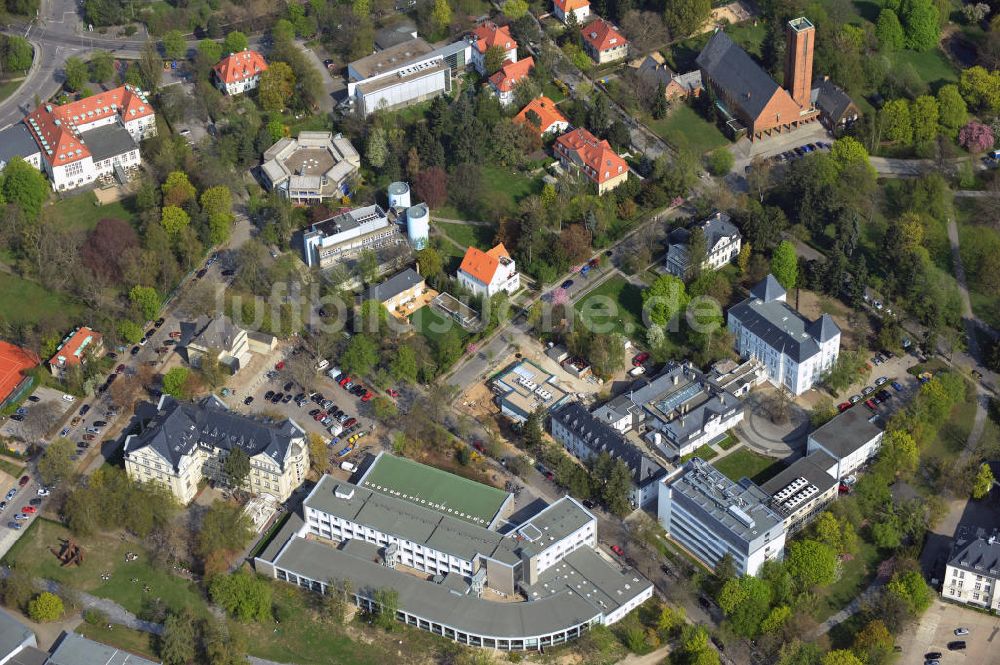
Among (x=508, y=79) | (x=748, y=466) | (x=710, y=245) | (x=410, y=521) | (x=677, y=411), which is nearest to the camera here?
(x=410, y=521)

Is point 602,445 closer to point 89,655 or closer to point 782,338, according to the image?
point 782,338

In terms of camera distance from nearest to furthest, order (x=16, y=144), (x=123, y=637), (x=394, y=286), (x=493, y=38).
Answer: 1. (x=123, y=637)
2. (x=394, y=286)
3. (x=16, y=144)
4. (x=493, y=38)

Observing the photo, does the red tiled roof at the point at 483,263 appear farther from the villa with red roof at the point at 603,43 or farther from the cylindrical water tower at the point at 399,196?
the villa with red roof at the point at 603,43

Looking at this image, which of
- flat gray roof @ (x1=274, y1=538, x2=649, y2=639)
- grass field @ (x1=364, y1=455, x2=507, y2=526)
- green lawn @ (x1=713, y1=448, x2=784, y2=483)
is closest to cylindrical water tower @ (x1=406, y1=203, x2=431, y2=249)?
grass field @ (x1=364, y1=455, x2=507, y2=526)

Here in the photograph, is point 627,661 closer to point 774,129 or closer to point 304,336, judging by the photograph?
point 304,336

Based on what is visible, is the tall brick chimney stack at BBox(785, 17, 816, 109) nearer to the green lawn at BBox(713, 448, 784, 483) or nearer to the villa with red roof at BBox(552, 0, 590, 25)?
the villa with red roof at BBox(552, 0, 590, 25)

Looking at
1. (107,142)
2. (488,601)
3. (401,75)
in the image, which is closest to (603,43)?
(401,75)
